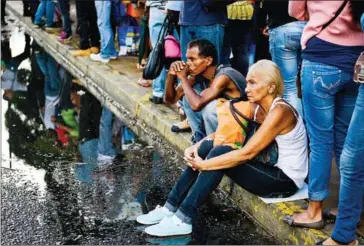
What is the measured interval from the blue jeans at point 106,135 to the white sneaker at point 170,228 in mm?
1824

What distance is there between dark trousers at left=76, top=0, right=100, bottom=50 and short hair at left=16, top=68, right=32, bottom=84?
937 mm

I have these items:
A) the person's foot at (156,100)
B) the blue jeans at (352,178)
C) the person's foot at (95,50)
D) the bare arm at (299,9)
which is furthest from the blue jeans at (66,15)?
the blue jeans at (352,178)

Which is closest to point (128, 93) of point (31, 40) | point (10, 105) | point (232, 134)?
point (10, 105)

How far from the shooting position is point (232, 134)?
423 centimetres

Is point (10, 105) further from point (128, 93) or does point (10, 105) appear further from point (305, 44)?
point (305, 44)

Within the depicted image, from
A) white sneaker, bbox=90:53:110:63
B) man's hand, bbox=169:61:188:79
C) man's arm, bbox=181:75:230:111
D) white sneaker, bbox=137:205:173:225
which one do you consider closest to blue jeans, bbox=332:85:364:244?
white sneaker, bbox=137:205:173:225

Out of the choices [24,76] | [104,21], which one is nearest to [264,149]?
[104,21]

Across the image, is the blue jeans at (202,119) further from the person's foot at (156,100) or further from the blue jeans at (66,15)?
the blue jeans at (66,15)

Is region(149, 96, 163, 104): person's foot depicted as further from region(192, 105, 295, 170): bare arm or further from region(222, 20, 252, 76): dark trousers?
region(192, 105, 295, 170): bare arm

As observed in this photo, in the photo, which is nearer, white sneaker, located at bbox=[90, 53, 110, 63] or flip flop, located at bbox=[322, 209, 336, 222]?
flip flop, located at bbox=[322, 209, 336, 222]

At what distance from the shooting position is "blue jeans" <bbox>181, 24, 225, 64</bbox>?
5680mm

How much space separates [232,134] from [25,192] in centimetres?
165

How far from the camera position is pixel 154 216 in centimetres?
428

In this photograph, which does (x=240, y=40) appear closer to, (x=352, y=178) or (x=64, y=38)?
(x=352, y=178)
